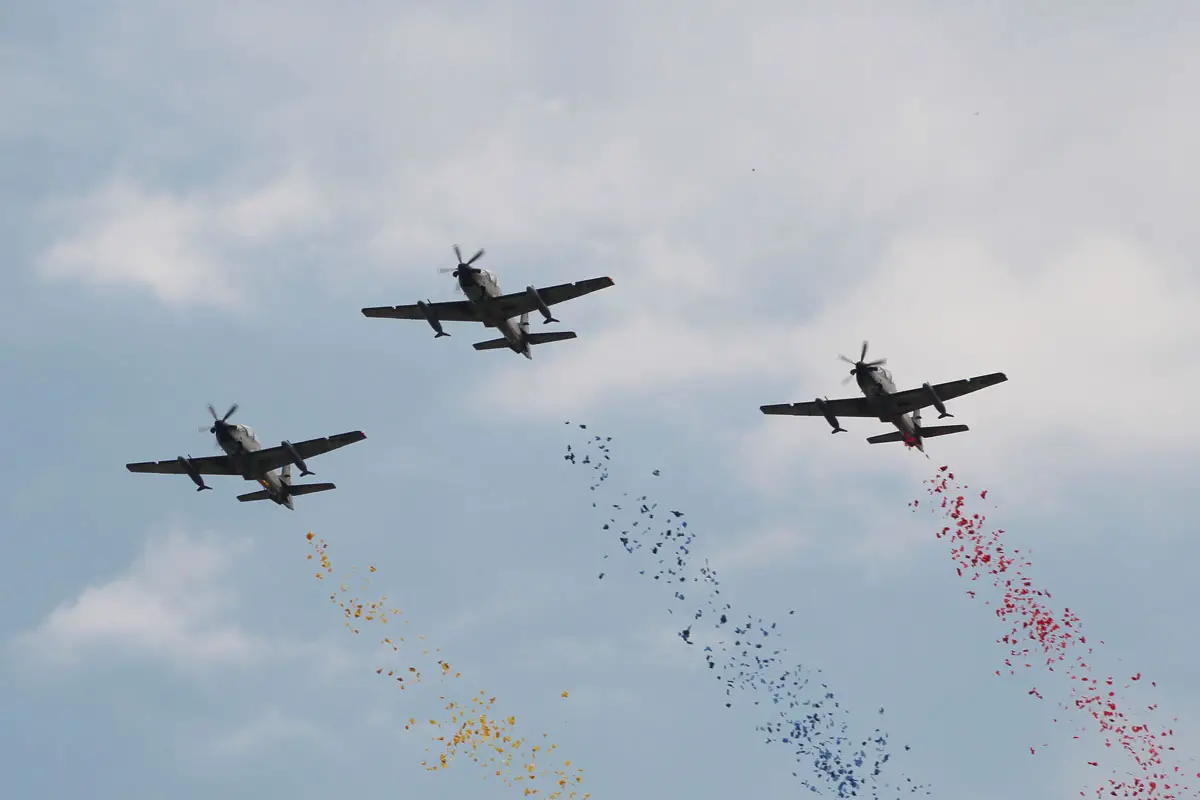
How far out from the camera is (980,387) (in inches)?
2749

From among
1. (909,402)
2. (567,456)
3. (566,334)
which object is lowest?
(567,456)

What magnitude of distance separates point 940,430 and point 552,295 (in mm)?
24365

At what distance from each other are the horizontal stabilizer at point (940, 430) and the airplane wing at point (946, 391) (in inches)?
81.5

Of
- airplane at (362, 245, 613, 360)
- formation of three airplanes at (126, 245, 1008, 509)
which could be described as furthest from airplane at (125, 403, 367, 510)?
airplane at (362, 245, 613, 360)

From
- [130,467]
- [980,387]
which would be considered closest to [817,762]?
[980,387]

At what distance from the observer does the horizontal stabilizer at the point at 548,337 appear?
262 feet

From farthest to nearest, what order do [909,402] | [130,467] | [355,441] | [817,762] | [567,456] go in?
[130,467] < [355,441] < [909,402] < [567,456] < [817,762]

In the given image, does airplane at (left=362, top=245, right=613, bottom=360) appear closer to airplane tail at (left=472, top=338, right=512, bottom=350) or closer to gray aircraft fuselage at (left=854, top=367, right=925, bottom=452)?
airplane tail at (left=472, top=338, right=512, bottom=350)

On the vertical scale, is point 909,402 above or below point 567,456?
above

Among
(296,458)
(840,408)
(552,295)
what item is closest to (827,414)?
(840,408)

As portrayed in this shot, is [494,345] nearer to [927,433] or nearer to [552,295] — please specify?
[552,295]

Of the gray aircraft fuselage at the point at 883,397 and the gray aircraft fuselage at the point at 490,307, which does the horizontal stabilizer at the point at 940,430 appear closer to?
the gray aircraft fuselage at the point at 883,397

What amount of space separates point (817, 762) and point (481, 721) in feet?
47.8

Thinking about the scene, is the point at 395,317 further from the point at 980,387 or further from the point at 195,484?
the point at 980,387
